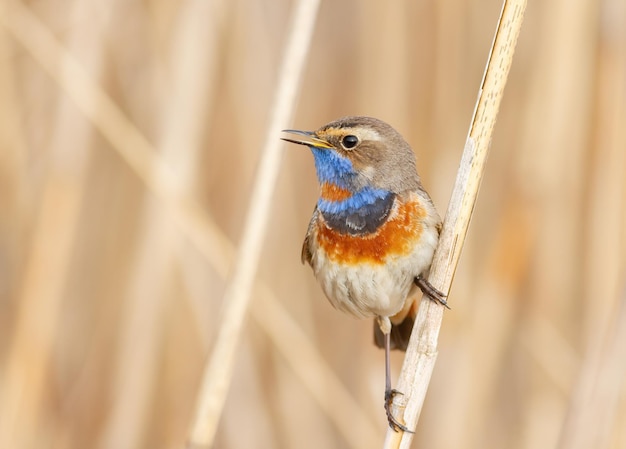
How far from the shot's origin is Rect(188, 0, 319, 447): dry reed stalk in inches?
69.3

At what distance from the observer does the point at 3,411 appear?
8.64 ft

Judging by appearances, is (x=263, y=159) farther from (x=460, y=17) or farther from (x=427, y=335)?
(x=460, y=17)

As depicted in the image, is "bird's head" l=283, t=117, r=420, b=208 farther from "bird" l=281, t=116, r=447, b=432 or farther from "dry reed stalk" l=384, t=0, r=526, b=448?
"dry reed stalk" l=384, t=0, r=526, b=448

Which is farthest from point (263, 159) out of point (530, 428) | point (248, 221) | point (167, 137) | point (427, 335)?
point (530, 428)

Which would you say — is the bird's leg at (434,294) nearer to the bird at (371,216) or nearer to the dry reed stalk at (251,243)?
the bird at (371,216)

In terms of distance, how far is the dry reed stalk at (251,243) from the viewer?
1.76m

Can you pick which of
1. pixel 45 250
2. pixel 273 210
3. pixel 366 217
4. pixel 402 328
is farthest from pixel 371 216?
pixel 45 250

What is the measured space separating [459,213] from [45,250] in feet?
4.76

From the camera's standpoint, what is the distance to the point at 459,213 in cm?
169

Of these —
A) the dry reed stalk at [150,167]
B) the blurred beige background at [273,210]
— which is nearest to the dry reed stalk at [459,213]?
the blurred beige background at [273,210]

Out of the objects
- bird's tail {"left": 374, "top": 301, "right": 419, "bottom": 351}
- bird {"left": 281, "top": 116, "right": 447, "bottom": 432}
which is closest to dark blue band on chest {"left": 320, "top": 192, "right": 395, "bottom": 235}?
bird {"left": 281, "top": 116, "right": 447, "bottom": 432}

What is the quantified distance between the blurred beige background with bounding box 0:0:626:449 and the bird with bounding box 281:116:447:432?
55 cm

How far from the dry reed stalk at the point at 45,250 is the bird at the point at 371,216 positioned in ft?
2.96

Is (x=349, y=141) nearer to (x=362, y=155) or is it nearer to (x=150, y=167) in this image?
(x=362, y=155)
